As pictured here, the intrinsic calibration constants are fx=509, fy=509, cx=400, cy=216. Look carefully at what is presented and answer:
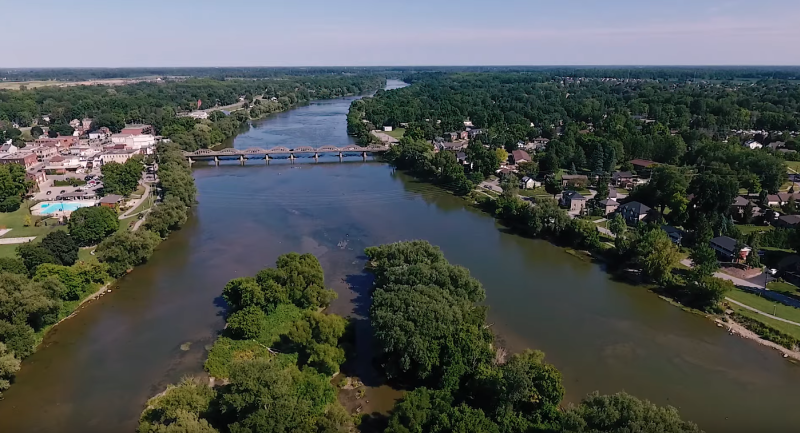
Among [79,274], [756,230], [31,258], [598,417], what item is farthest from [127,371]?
[756,230]

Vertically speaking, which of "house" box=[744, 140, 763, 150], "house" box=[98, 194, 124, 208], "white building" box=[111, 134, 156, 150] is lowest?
"house" box=[98, 194, 124, 208]

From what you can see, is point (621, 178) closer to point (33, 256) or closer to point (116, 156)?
point (33, 256)

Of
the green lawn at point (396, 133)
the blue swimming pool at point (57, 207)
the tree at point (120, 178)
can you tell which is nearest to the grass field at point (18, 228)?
the blue swimming pool at point (57, 207)

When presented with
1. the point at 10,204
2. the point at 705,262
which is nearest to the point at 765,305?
the point at 705,262

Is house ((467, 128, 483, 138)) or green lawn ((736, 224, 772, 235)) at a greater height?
house ((467, 128, 483, 138))

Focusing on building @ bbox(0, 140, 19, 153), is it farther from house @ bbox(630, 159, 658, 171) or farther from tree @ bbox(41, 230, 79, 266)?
house @ bbox(630, 159, 658, 171)

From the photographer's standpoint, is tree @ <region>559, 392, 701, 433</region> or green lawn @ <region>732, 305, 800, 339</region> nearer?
tree @ <region>559, 392, 701, 433</region>

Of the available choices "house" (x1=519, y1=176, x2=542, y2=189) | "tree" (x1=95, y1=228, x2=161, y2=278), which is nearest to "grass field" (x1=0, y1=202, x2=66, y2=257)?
"tree" (x1=95, y1=228, x2=161, y2=278)
